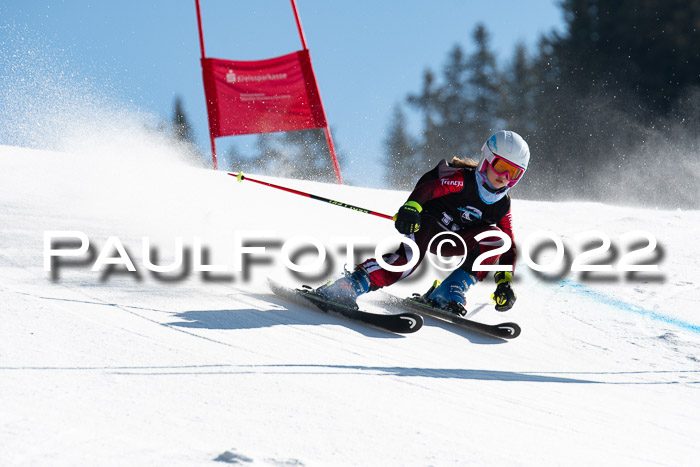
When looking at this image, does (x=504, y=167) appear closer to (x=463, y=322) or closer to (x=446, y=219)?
(x=446, y=219)

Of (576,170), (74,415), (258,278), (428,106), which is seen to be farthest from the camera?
(428,106)

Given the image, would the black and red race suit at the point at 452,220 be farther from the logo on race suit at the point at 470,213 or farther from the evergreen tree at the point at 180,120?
the evergreen tree at the point at 180,120

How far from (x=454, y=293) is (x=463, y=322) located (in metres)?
0.21

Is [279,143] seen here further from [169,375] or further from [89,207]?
[169,375]

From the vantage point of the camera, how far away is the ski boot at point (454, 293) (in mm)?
4402

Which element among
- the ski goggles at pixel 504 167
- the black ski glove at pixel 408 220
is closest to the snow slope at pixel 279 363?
the black ski glove at pixel 408 220

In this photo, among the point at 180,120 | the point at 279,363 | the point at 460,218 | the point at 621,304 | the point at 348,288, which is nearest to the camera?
the point at 279,363

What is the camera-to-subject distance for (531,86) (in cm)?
2919

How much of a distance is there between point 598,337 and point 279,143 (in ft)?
104

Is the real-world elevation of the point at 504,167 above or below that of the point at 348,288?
above

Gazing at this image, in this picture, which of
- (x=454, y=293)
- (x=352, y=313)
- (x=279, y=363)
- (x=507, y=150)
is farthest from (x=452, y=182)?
(x=279, y=363)

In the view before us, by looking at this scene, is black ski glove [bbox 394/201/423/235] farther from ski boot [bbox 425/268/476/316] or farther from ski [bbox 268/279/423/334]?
ski boot [bbox 425/268/476/316]

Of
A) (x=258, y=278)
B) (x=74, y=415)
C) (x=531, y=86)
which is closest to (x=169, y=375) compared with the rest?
(x=74, y=415)

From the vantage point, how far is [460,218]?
171 inches
